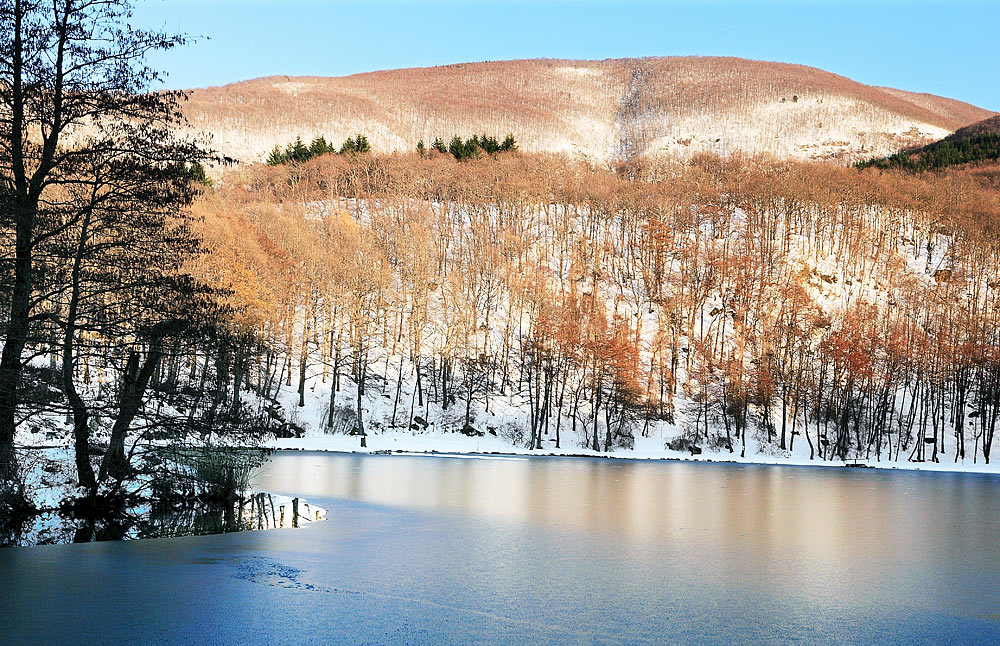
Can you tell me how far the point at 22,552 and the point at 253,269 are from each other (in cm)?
4173

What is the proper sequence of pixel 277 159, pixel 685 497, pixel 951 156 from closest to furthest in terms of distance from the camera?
pixel 685 497
pixel 277 159
pixel 951 156

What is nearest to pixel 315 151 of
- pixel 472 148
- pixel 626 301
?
pixel 472 148

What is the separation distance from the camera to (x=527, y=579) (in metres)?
13.4

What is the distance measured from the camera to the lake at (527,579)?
33.3 ft

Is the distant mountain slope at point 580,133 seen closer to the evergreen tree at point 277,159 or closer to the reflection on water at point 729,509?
the evergreen tree at point 277,159

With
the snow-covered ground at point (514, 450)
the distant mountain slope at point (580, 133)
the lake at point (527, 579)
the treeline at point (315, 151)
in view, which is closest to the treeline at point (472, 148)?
the treeline at point (315, 151)

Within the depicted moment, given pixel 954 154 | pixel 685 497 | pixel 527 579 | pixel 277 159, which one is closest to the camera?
pixel 527 579

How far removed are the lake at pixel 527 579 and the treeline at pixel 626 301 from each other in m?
30.3

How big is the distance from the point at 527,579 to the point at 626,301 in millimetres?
71379

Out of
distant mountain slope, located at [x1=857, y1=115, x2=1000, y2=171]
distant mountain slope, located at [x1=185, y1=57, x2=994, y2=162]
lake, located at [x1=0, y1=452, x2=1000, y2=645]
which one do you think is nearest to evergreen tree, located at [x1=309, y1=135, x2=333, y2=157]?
distant mountain slope, located at [x1=185, y1=57, x2=994, y2=162]

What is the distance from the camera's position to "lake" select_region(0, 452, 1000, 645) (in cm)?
1016

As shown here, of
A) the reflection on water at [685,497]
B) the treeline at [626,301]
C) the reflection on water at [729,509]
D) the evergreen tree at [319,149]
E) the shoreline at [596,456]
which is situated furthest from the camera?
the evergreen tree at [319,149]

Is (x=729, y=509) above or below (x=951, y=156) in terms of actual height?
below

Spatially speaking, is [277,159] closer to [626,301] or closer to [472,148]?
[472,148]
